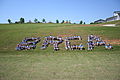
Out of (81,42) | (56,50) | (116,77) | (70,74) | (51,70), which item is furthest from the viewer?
(81,42)

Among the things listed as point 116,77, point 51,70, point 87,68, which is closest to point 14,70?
point 51,70

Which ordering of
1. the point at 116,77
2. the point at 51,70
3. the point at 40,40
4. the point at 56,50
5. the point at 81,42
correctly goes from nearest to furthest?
the point at 116,77, the point at 51,70, the point at 56,50, the point at 81,42, the point at 40,40

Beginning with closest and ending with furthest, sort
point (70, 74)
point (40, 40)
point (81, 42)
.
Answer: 1. point (70, 74)
2. point (81, 42)
3. point (40, 40)

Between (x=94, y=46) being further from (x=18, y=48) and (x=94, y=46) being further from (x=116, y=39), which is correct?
(x=18, y=48)

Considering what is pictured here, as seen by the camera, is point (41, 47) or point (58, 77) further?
point (41, 47)

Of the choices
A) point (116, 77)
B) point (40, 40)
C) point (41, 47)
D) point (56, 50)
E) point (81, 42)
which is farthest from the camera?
point (40, 40)

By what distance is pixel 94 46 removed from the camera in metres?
15.9

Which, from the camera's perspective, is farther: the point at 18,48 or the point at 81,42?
the point at 81,42

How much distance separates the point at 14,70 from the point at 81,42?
37.8ft

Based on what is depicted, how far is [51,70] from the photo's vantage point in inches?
320

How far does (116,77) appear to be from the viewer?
6.69 m

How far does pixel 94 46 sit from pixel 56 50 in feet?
17.5

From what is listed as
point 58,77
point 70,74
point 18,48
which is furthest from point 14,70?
point 18,48

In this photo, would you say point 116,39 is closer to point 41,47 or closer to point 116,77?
point 41,47
